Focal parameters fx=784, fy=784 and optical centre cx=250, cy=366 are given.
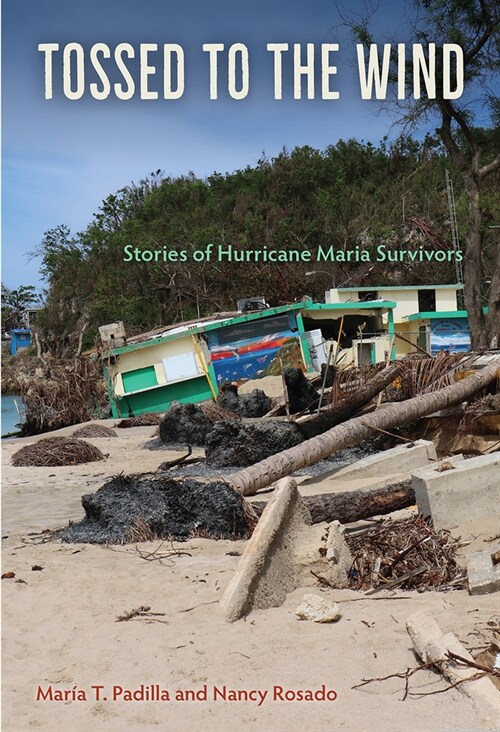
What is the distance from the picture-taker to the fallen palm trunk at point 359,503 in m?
6.88

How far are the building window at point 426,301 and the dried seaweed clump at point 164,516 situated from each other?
26.1 meters

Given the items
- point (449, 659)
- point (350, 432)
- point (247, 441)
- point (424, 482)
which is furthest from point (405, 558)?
point (247, 441)

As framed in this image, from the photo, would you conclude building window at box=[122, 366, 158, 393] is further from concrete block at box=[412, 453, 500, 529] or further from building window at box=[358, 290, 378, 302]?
concrete block at box=[412, 453, 500, 529]

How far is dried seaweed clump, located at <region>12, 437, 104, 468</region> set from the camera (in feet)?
44.7

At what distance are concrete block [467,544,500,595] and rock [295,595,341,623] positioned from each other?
0.94 meters

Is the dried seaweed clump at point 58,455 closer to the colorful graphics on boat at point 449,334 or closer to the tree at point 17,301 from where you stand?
the colorful graphics on boat at point 449,334

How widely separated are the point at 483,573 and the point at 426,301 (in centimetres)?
2871

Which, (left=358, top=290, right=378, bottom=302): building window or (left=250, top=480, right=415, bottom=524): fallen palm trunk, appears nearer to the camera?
(left=250, top=480, right=415, bottom=524): fallen palm trunk

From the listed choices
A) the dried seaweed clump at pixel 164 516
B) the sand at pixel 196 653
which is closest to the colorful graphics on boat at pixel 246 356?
the dried seaweed clump at pixel 164 516

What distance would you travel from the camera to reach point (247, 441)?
11844 mm

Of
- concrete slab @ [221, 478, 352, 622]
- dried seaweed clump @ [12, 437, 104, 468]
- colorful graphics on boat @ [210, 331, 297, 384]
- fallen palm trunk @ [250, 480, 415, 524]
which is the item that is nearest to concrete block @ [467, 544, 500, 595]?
concrete slab @ [221, 478, 352, 622]

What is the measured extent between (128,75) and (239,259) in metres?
35.2

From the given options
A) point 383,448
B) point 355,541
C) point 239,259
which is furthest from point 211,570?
point 239,259

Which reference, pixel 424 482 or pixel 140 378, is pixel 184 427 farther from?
pixel 140 378
